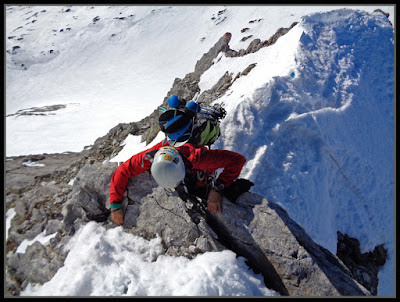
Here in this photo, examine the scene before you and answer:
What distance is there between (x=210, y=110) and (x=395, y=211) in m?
7.90

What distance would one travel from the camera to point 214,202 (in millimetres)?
5242

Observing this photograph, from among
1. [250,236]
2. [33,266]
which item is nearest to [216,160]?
[250,236]

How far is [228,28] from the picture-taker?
184 ft

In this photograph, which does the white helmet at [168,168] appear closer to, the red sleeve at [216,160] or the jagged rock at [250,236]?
the red sleeve at [216,160]

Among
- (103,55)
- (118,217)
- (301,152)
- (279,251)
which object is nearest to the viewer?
(279,251)

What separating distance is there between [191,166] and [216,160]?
1.77 feet

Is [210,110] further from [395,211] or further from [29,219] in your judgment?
[395,211]

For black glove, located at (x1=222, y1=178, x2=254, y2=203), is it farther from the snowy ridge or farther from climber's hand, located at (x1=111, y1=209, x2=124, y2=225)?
climber's hand, located at (x1=111, y1=209, x2=124, y2=225)

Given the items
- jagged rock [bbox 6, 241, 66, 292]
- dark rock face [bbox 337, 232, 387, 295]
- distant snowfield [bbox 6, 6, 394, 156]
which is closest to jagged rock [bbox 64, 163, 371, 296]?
jagged rock [bbox 6, 241, 66, 292]

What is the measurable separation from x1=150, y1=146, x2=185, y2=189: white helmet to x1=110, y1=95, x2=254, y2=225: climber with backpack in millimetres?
17

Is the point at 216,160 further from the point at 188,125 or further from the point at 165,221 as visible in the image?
the point at 165,221

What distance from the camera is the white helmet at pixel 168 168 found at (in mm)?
4258

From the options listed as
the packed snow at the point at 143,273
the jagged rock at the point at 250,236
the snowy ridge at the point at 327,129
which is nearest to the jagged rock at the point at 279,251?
the jagged rock at the point at 250,236

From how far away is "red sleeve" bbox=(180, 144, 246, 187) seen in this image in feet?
16.0
